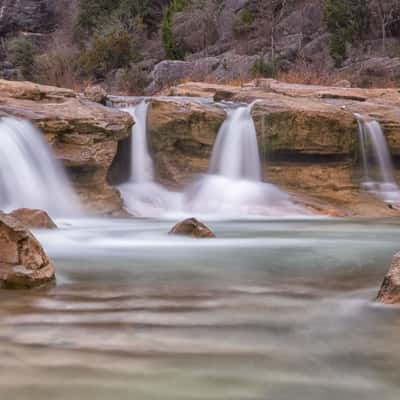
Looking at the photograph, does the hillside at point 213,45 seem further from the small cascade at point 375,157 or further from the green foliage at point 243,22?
the small cascade at point 375,157

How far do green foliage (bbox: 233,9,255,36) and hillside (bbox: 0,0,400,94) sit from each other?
48mm

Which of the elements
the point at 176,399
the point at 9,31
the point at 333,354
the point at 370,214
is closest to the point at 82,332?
the point at 176,399

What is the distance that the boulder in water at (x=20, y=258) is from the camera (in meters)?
4.00

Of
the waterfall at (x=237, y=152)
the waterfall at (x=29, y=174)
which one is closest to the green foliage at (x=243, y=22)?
the waterfall at (x=237, y=152)

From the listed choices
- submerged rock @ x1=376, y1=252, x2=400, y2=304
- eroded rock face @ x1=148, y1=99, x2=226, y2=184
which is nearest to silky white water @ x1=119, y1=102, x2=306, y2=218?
eroded rock face @ x1=148, y1=99, x2=226, y2=184

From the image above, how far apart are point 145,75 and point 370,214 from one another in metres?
15.3

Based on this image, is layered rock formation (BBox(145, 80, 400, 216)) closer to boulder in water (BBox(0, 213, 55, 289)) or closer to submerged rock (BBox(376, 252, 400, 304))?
boulder in water (BBox(0, 213, 55, 289))

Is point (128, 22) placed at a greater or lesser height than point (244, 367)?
greater

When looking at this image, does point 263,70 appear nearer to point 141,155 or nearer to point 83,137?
point 141,155

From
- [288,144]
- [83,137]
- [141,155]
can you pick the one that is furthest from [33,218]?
[288,144]

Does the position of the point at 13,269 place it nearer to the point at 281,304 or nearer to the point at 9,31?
the point at 281,304

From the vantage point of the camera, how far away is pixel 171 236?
684cm

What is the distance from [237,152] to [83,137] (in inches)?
120

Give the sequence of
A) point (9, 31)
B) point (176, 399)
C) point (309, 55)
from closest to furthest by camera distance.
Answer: point (176, 399) → point (309, 55) → point (9, 31)
